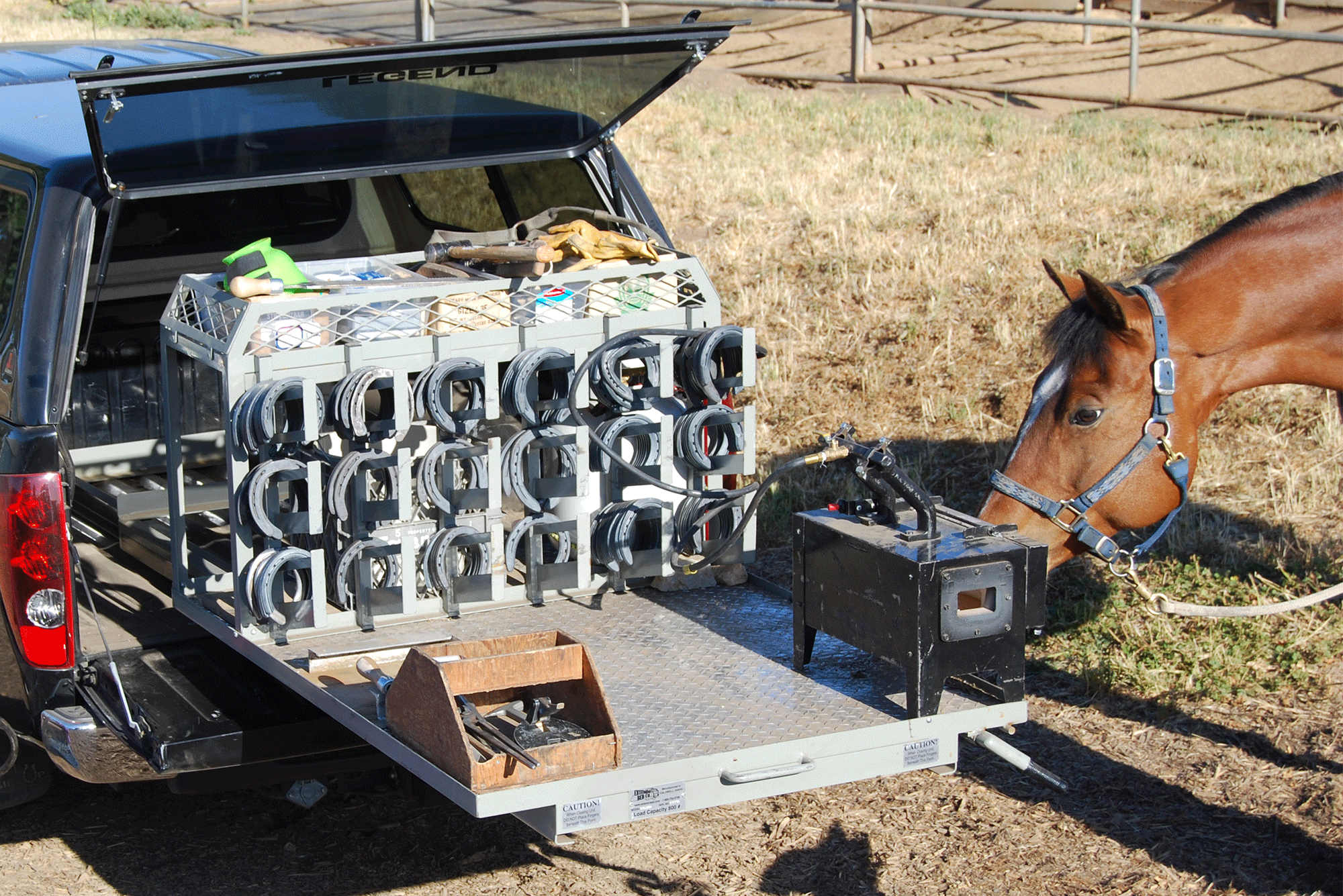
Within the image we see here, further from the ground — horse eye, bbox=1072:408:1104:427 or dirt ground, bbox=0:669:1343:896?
horse eye, bbox=1072:408:1104:427

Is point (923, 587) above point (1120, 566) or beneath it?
above

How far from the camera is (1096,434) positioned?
3877mm

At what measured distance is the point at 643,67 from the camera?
4191 millimetres

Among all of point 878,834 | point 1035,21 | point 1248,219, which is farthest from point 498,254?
point 1035,21

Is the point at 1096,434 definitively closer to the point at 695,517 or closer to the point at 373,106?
the point at 695,517

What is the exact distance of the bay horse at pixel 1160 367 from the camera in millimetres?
3850

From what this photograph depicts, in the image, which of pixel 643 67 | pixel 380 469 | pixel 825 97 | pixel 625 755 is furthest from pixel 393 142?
pixel 825 97

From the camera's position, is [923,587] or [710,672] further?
[710,672]

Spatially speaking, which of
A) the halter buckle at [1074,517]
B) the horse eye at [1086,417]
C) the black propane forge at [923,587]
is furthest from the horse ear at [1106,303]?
the black propane forge at [923,587]

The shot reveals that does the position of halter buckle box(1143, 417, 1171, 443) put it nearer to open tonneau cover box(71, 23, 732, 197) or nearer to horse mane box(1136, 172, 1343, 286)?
horse mane box(1136, 172, 1343, 286)

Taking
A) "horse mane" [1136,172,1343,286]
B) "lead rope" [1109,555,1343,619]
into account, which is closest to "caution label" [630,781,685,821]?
"lead rope" [1109,555,1343,619]

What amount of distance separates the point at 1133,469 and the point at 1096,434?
141 mm

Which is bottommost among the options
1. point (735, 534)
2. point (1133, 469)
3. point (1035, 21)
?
point (735, 534)

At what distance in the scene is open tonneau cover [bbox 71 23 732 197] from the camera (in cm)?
354
